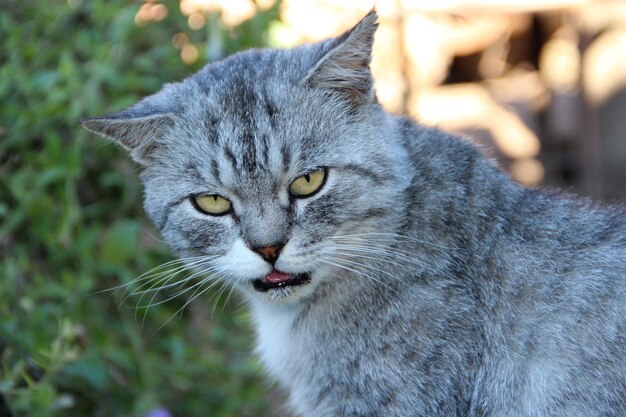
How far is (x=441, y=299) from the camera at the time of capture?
2.48m

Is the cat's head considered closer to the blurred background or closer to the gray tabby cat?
the gray tabby cat

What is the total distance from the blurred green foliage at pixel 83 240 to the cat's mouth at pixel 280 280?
0.63 m

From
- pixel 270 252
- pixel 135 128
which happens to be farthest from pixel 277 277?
pixel 135 128

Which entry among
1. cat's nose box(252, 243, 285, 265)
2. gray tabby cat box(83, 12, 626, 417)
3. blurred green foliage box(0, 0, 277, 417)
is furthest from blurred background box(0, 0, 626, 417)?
cat's nose box(252, 243, 285, 265)

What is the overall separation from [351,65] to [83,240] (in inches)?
50.0

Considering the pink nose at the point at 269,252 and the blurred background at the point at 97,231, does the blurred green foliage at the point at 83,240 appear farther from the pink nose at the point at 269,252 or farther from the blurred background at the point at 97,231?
the pink nose at the point at 269,252

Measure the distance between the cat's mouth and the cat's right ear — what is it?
1.81 feet

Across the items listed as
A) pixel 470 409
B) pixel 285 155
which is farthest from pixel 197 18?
pixel 470 409

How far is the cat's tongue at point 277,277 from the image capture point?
8.21 feet

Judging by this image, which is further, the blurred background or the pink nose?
the blurred background

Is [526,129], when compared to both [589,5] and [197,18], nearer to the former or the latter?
[589,5]

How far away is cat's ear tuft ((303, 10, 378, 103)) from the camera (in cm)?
238

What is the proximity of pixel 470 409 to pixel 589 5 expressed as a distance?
14.7 feet

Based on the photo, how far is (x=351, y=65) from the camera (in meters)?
2.50
